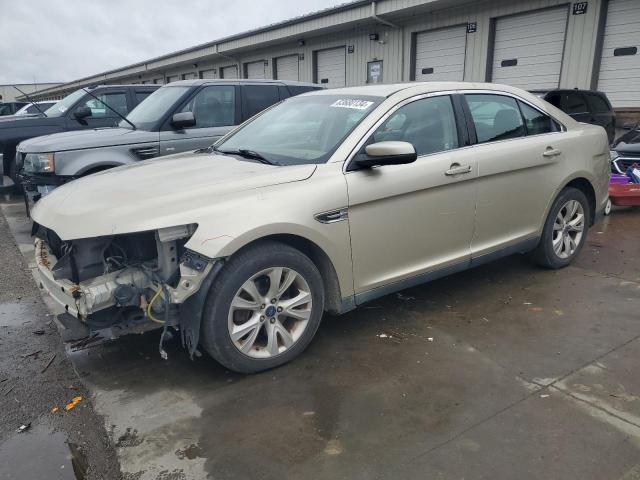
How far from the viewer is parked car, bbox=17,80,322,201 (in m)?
5.98

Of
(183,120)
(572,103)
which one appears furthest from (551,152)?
(572,103)

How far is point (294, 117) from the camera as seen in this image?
4.09 metres

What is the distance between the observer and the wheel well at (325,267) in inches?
128

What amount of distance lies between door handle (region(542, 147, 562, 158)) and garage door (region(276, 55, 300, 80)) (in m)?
15.0

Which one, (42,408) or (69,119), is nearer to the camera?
(42,408)

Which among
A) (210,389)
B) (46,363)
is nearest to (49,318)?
(46,363)

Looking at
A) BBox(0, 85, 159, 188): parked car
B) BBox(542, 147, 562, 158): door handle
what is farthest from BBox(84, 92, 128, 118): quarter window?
BBox(542, 147, 562, 158): door handle

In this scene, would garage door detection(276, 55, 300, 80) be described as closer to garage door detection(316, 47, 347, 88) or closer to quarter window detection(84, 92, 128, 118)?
garage door detection(316, 47, 347, 88)

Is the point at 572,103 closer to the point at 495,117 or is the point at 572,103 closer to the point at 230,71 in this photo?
the point at 495,117

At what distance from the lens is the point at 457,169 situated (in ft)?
12.5

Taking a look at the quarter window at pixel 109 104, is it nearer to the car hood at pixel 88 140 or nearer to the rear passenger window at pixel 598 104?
the car hood at pixel 88 140

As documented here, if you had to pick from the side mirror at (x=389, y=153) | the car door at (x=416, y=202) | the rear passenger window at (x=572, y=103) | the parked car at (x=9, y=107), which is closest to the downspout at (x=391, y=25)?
the rear passenger window at (x=572, y=103)

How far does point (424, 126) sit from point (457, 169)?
0.40 metres

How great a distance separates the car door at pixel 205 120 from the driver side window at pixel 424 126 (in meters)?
3.62
